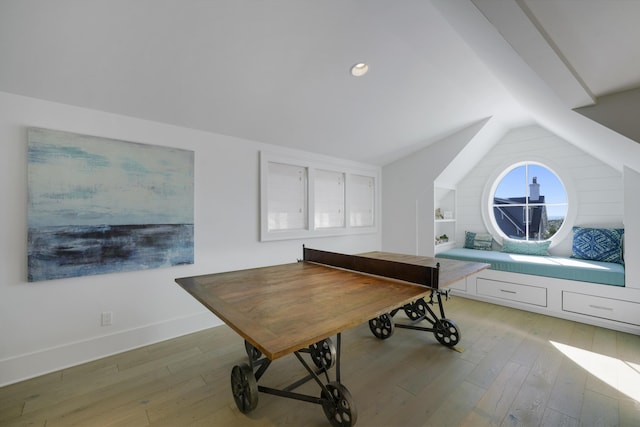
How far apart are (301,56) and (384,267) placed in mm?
1861

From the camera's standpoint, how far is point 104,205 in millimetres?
2312

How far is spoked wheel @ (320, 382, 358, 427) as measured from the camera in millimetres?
1445

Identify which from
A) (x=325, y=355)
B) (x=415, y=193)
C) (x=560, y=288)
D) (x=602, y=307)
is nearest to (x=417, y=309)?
(x=325, y=355)

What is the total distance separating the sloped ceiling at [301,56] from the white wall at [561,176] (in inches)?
49.9

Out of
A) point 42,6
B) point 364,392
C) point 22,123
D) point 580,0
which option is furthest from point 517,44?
point 22,123

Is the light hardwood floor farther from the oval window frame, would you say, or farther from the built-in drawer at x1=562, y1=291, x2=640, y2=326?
the oval window frame

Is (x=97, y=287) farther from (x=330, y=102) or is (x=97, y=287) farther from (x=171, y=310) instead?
(x=330, y=102)

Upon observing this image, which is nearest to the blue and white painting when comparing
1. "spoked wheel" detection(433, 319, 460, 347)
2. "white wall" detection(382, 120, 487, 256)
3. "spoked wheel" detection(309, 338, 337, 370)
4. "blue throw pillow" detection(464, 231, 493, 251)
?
"spoked wheel" detection(309, 338, 337, 370)

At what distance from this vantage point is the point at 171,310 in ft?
8.89

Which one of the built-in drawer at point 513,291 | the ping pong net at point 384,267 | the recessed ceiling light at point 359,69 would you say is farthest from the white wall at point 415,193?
the ping pong net at point 384,267

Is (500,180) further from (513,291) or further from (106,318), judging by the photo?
(106,318)

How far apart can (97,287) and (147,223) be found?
2.20ft

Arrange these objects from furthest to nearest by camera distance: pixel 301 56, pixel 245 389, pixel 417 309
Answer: pixel 417 309, pixel 301 56, pixel 245 389

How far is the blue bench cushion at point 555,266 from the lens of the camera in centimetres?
284
